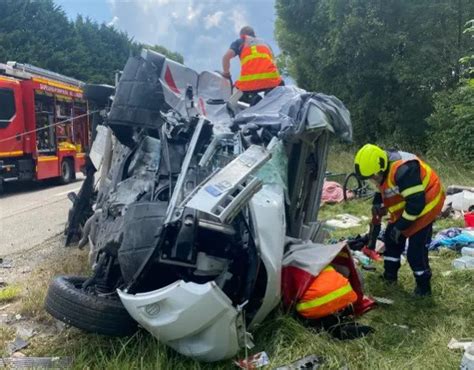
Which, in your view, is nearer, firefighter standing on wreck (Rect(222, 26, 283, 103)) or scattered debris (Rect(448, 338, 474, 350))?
scattered debris (Rect(448, 338, 474, 350))

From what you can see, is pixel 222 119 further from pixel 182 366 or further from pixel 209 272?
pixel 182 366

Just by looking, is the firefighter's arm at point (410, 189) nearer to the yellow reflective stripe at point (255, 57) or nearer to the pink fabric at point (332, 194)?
the yellow reflective stripe at point (255, 57)

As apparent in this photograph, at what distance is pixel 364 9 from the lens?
52.3 feet

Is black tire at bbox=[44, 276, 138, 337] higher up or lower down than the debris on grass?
higher up

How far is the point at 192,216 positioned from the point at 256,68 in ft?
10.7

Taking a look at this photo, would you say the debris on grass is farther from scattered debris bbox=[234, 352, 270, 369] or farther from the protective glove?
the protective glove

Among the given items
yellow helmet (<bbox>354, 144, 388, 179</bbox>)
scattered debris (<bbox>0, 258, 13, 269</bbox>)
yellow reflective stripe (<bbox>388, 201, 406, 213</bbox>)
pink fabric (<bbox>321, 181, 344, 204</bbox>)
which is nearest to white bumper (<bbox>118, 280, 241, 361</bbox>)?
yellow helmet (<bbox>354, 144, 388, 179</bbox>)

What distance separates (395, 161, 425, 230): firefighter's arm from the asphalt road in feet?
13.7

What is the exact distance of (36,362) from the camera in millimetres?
3043

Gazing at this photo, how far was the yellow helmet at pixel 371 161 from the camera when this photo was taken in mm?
4309

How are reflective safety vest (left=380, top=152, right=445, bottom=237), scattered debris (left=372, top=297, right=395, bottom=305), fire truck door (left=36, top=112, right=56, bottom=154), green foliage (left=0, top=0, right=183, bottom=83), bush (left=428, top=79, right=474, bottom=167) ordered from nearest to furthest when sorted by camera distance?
1. scattered debris (left=372, top=297, right=395, bottom=305)
2. reflective safety vest (left=380, top=152, right=445, bottom=237)
3. bush (left=428, top=79, right=474, bottom=167)
4. fire truck door (left=36, top=112, right=56, bottom=154)
5. green foliage (left=0, top=0, right=183, bottom=83)

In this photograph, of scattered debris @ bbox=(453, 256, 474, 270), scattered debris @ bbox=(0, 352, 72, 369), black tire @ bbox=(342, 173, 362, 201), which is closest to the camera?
scattered debris @ bbox=(0, 352, 72, 369)

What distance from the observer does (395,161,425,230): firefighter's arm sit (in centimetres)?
424

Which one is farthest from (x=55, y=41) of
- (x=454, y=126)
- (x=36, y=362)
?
(x=36, y=362)
